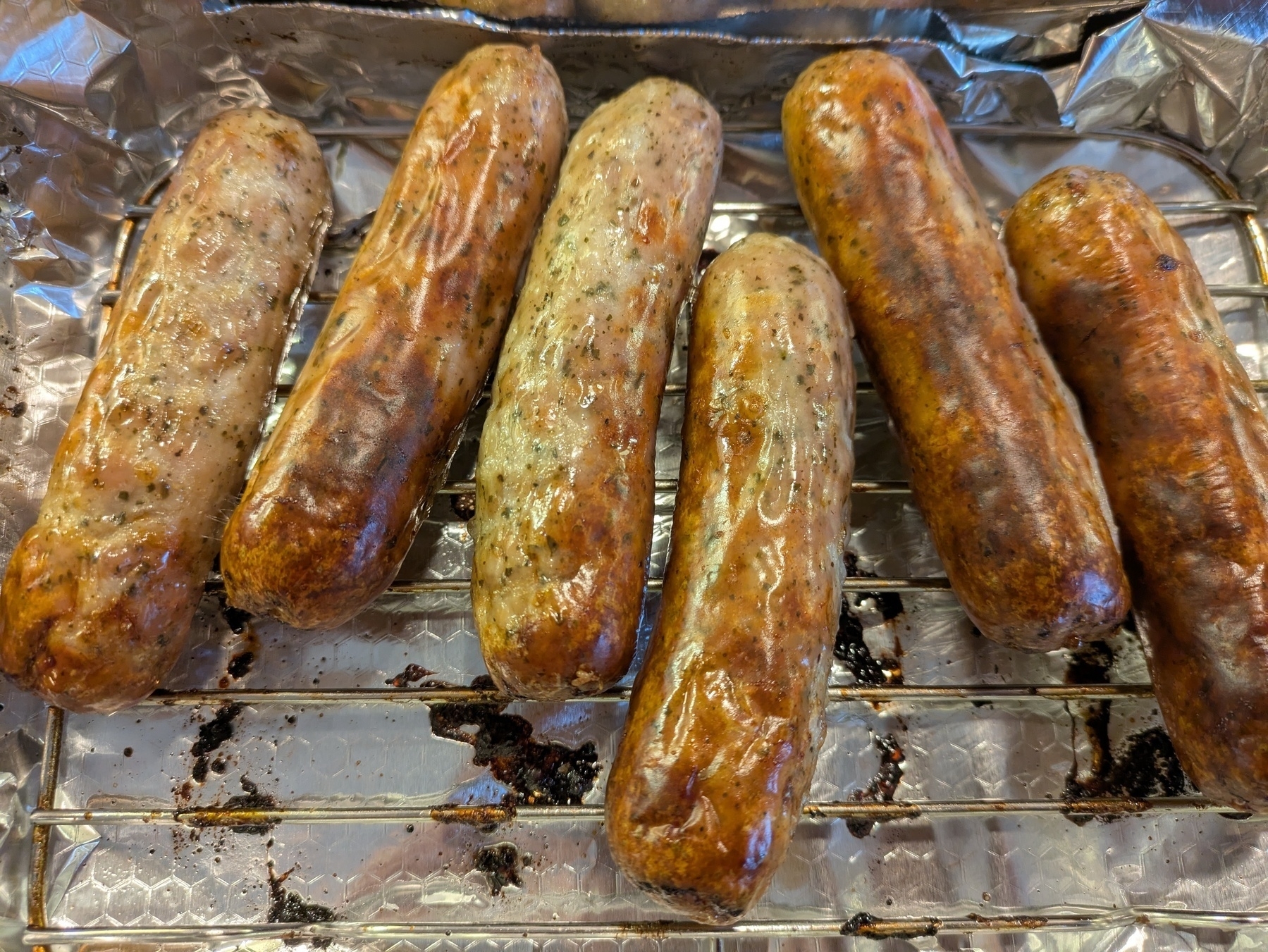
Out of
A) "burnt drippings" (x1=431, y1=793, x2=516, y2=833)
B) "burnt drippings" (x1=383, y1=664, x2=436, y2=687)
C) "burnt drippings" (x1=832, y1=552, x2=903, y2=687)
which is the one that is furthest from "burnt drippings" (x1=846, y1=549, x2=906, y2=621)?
"burnt drippings" (x1=383, y1=664, x2=436, y2=687)

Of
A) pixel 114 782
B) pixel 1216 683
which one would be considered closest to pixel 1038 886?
pixel 1216 683

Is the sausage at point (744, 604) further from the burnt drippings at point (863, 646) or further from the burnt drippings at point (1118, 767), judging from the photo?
the burnt drippings at point (1118, 767)

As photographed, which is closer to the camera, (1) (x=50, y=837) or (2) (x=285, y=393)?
(1) (x=50, y=837)

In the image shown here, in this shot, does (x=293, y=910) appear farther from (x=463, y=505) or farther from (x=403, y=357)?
(x=403, y=357)

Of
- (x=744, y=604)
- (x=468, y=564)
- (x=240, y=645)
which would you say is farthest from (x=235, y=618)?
(x=744, y=604)

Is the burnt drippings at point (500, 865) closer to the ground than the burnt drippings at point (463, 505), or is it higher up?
closer to the ground

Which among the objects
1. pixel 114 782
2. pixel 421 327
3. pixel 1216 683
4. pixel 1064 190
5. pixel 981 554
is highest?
pixel 1064 190

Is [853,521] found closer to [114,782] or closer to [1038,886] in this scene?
[1038,886]

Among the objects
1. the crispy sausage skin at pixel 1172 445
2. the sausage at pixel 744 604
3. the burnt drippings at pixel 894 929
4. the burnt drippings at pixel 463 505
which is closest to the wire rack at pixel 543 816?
the burnt drippings at pixel 894 929
